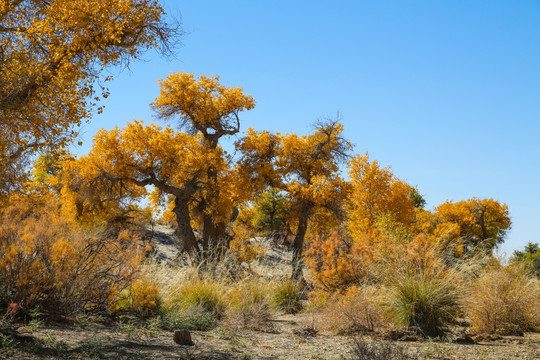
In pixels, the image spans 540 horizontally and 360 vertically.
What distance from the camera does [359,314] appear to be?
9.20 m

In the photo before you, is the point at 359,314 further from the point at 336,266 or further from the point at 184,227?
the point at 184,227

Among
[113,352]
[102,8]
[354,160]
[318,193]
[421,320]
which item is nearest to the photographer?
[113,352]

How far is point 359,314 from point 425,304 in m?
1.28

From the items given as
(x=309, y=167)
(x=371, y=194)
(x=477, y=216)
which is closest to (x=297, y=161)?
(x=309, y=167)

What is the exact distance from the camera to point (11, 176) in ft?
39.8

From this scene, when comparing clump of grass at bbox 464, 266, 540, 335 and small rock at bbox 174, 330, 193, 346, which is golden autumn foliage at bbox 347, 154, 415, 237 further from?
small rock at bbox 174, 330, 193, 346

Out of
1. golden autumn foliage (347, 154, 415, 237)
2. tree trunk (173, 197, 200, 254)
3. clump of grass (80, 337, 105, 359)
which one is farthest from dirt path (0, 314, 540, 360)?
golden autumn foliage (347, 154, 415, 237)

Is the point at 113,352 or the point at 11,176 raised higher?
the point at 11,176

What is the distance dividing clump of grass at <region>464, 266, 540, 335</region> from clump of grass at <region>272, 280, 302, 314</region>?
5.13 meters

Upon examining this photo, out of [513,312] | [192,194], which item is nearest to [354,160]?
[192,194]

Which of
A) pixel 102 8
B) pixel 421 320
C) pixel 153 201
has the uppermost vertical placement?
pixel 102 8

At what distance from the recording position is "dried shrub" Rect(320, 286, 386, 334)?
9070 millimetres

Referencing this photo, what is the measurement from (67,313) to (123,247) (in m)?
2.08

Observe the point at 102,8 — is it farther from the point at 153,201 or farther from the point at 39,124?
the point at 153,201
